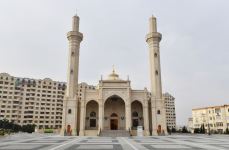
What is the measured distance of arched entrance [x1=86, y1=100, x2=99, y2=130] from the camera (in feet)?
170

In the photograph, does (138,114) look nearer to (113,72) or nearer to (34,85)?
(113,72)

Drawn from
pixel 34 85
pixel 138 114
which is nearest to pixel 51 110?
pixel 34 85

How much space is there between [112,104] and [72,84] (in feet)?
34.0

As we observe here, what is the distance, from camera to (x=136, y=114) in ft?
176

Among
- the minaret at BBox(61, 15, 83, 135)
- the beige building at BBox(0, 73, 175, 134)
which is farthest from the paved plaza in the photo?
the beige building at BBox(0, 73, 175, 134)

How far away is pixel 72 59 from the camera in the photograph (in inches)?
2026

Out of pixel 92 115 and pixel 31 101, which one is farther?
pixel 31 101

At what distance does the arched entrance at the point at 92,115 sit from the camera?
51.9 m

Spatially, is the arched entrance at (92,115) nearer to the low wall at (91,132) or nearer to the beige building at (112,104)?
the beige building at (112,104)

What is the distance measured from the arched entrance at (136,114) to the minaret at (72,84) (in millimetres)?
13368

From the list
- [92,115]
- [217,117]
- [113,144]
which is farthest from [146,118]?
[217,117]

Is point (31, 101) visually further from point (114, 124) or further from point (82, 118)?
point (82, 118)

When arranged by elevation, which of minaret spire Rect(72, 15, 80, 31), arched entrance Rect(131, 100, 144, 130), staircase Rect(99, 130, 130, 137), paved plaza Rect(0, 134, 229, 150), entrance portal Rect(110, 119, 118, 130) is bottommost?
staircase Rect(99, 130, 130, 137)

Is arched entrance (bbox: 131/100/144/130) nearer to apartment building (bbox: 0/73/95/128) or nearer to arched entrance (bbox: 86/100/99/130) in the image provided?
arched entrance (bbox: 86/100/99/130)
